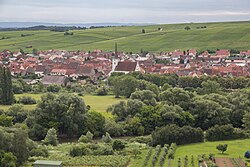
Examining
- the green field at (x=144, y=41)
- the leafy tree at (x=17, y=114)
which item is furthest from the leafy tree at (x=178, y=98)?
the green field at (x=144, y=41)

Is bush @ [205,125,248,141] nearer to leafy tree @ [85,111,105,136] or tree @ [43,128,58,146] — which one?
leafy tree @ [85,111,105,136]

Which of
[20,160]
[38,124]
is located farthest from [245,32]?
[20,160]

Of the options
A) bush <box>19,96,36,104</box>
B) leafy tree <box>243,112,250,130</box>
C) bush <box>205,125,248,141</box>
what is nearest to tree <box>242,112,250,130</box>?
leafy tree <box>243,112,250,130</box>

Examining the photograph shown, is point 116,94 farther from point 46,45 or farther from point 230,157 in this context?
point 46,45

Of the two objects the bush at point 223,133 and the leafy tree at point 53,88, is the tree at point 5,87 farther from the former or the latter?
the bush at point 223,133

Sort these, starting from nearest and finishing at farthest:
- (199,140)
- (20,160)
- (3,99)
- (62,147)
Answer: (20,160)
(62,147)
(199,140)
(3,99)
